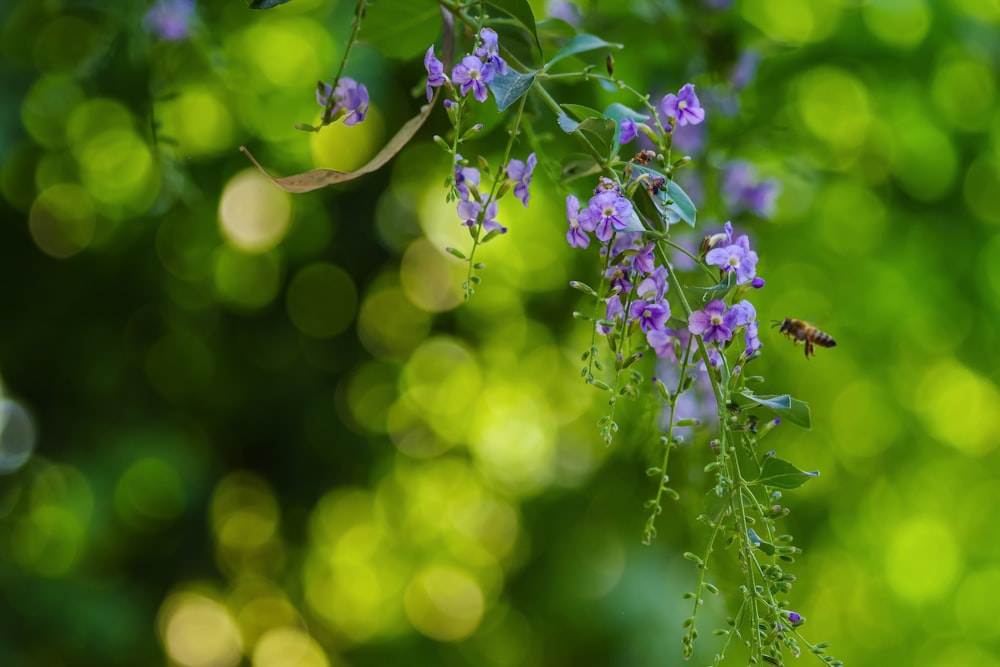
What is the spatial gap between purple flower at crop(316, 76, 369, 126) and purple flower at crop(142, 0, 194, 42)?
644mm

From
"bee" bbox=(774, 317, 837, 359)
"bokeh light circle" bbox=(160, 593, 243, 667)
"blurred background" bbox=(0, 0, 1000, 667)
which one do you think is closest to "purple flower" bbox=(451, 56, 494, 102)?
"bee" bbox=(774, 317, 837, 359)

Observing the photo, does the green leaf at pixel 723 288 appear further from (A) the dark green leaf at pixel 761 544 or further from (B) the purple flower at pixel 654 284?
(A) the dark green leaf at pixel 761 544

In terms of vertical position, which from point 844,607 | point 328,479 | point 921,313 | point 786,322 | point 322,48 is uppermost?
point 786,322

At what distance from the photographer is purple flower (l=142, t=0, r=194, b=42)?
125 cm

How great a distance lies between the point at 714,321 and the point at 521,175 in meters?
0.20

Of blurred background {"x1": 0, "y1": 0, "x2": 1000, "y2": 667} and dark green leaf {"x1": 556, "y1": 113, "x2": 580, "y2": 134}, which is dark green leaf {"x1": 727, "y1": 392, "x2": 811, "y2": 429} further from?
blurred background {"x1": 0, "y1": 0, "x2": 1000, "y2": 667}

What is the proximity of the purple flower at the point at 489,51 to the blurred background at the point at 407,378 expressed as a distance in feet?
2.94

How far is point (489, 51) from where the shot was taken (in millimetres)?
570

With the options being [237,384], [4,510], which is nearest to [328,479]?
[237,384]

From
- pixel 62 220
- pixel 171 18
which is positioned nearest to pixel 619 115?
pixel 171 18

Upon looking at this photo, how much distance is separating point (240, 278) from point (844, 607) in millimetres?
2118

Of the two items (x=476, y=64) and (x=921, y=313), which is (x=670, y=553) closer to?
(x=921, y=313)

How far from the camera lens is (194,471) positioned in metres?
2.44

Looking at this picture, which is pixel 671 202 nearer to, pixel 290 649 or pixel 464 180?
pixel 464 180
